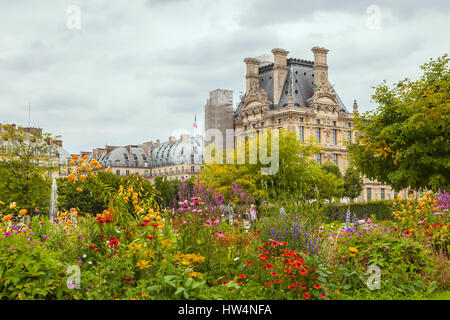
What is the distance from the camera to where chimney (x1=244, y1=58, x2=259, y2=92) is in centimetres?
8846

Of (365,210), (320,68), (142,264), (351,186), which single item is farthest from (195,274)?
(320,68)

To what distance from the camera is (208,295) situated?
841 cm

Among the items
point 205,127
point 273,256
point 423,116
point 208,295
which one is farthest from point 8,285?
point 205,127

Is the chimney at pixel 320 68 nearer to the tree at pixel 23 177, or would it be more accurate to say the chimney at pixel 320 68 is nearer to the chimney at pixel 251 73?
the chimney at pixel 251 73

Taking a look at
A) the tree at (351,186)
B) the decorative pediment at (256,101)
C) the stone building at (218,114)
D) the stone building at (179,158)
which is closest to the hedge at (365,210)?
the tree at (351,186)

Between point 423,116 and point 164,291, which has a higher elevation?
point 423,116

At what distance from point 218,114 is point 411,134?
6383 cm

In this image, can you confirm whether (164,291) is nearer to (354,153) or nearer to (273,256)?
(273,256)

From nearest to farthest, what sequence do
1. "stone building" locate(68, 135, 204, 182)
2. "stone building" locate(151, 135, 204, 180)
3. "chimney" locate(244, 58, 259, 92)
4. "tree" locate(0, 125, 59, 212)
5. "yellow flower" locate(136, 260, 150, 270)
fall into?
"yellow flower" locate(136, 260, 150, 270), "tree" locate(0, 125, 59, 212), "chimney" locate(244, 58, 259, 92), "stone building" locate(151, 135, 204, 180), "stone building" locate(68, 135, 204, 182)

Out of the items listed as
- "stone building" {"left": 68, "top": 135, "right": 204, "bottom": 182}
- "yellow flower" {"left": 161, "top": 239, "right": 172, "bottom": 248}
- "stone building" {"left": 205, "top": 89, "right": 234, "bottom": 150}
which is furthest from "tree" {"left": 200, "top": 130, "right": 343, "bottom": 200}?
"stone building" {"left": 68, "top": 135, "right": 204, "bottom": 182}

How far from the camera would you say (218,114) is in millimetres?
89750

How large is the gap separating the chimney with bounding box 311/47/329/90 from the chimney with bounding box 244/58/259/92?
9419 millimetres

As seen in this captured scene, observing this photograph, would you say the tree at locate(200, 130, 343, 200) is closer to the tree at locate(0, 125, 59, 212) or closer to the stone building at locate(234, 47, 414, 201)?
the tree at locate(0, 125, 59, 212)
